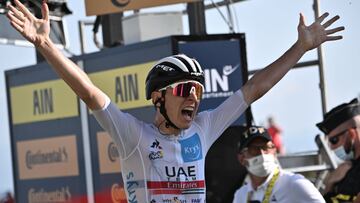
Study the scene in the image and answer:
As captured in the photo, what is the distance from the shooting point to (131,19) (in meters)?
8.59

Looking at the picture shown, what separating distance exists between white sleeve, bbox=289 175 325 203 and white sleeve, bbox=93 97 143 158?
2407mm

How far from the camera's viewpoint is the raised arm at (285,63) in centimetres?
483

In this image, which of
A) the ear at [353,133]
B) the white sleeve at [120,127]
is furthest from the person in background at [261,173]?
the white sleeve at [120,127]

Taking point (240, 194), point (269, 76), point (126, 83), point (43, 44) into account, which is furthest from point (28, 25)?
point (126, 83)

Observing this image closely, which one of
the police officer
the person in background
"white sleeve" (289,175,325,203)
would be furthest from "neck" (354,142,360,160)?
the person in background

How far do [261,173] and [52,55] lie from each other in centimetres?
328

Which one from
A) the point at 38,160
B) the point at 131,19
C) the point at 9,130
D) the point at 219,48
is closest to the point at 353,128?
the point at 219,48

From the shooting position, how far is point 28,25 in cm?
439

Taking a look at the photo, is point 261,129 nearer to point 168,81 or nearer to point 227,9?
point 227,9

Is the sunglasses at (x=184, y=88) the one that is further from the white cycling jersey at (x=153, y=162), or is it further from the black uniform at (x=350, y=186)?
the black uniform at (x=350, y=186)

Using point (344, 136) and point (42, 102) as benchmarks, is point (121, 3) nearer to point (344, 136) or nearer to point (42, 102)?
point (42, 102)

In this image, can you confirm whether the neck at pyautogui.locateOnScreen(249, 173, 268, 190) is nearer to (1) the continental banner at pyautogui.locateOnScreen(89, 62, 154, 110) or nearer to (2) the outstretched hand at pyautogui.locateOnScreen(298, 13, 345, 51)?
(1) the continental banner at pyautogui.locateOnScreen(89, 62, 154, 110)

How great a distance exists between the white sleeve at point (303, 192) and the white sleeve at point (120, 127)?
A: 7.90 feet

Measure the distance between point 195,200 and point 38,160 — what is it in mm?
4800
